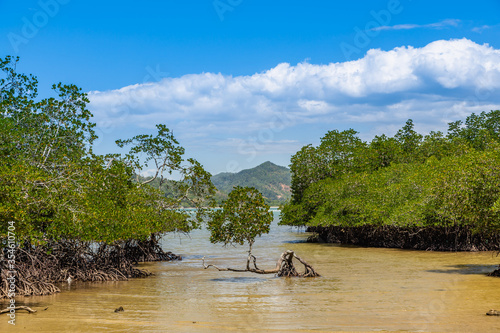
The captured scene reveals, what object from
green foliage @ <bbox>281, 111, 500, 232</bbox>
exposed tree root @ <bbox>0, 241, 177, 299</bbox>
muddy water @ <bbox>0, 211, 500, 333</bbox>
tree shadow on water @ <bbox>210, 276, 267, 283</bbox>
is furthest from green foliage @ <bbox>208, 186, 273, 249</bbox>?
green foliage @ <bbox>281, 111, 500, 232</bbox>

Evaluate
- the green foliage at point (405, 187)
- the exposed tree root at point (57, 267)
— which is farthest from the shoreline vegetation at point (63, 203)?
the green foliage at point (405, 187)

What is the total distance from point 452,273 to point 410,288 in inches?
171

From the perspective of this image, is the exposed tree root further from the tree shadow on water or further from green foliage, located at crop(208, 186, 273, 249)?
green foliage, located at crop(208, 186, 273, 249)

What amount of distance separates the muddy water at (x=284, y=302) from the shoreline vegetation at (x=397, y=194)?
3139 millimetres

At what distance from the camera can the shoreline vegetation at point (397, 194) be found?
17.9 m

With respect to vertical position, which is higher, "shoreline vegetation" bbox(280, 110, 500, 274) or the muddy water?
"shoreline vegetation" bbox(280, 110, 500, 274)

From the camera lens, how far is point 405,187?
1246 inches

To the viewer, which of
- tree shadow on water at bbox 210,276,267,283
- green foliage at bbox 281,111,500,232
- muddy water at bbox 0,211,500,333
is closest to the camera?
muddy water at bbox 0,211,500,333

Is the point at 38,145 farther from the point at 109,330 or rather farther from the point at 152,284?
the point at 109,330

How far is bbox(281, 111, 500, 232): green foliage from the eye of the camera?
57.6 ft

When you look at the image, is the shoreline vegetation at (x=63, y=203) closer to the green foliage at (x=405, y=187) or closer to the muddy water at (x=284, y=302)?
the muddy water at (x=284, y=302)

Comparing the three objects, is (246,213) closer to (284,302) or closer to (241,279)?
(241,279)

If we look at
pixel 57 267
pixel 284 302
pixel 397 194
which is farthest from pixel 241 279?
pixel 397 194

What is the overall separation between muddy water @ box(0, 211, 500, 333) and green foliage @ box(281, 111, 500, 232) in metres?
3.08
